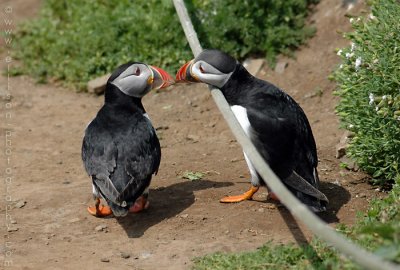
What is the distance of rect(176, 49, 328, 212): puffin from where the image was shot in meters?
5.42

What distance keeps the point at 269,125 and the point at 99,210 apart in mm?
1445

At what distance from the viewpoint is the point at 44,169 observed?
6.95m

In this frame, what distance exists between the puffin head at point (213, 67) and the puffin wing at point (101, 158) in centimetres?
83

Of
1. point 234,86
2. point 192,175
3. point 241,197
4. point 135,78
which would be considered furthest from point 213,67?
point 192,175

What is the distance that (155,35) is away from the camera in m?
8.66

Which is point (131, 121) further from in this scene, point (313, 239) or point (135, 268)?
point (313, 239)

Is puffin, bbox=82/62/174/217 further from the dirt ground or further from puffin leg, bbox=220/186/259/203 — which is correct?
puffin leg, bbox=220/186/259/203

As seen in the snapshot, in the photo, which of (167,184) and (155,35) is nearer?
(167,184)

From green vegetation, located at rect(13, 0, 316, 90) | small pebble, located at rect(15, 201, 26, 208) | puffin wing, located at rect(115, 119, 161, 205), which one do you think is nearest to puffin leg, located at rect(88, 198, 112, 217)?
puffin wing, located at rect(115, 119, 161, 205)

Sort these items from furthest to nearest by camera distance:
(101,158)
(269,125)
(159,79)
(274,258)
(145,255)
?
1. (159,79)
2. (101,158)
3. (269,125)
4. (145,255)
5. (274,258)

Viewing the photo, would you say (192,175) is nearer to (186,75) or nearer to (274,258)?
(186,75)

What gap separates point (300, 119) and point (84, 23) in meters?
4.31

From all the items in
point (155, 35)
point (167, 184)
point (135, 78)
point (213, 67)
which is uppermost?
point (213, 67)

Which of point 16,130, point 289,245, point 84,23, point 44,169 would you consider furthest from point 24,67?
point 289,245
